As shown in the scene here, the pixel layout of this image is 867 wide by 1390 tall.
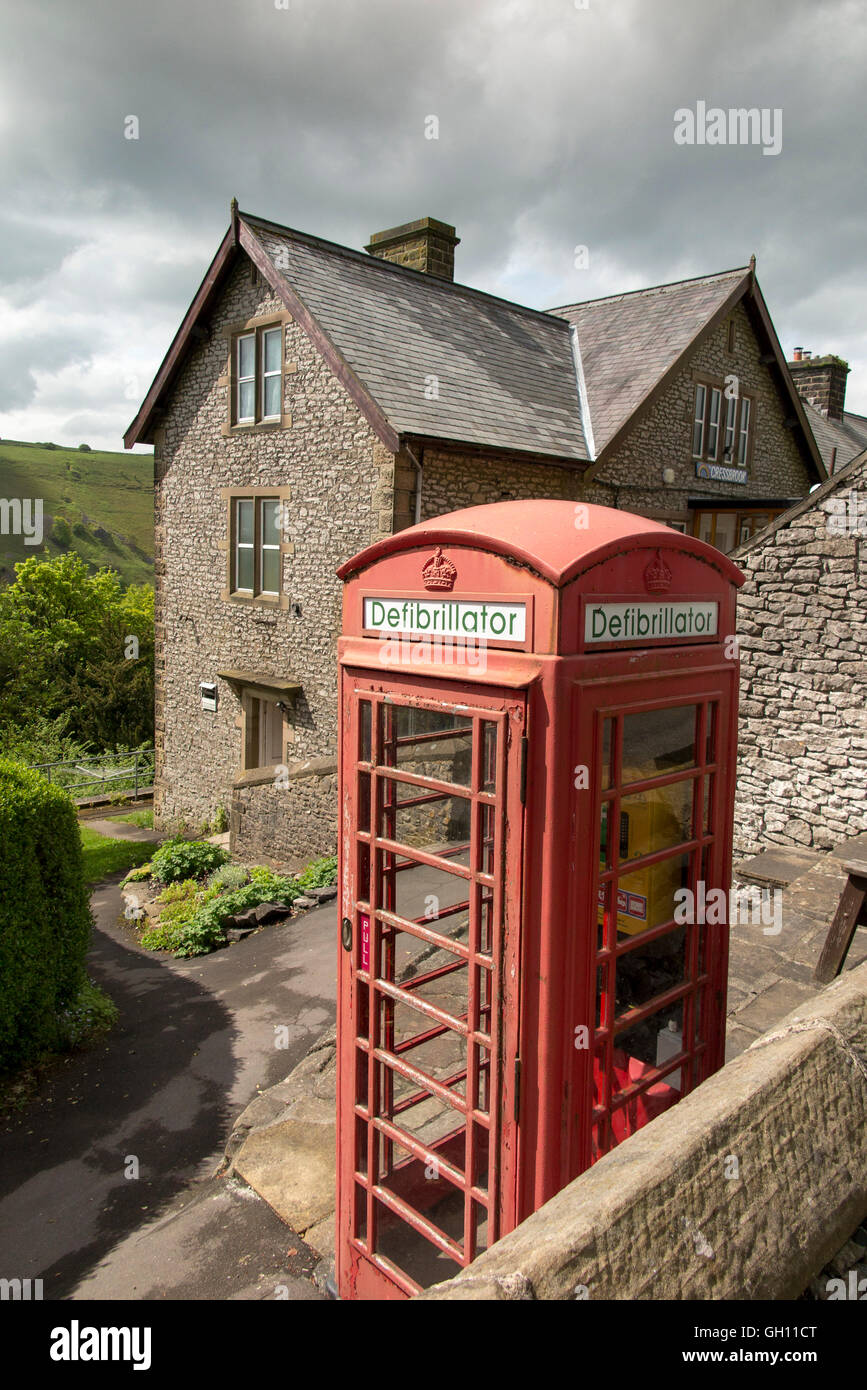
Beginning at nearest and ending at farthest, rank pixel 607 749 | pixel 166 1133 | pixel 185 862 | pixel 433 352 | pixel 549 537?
pixel 549 537 → pixel 607 749 → pixel 166 1133 → pixel 185 862 → pixel 433 352

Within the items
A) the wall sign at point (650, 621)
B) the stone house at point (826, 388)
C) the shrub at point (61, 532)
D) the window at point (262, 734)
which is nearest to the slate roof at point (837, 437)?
the stone house at point (826, 388)

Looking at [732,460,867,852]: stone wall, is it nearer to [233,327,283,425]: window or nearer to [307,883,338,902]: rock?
[307,883,338,902]: rock

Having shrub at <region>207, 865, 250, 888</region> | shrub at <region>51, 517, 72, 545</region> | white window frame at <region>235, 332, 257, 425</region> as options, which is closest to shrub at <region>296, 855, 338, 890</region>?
shrub at <region>207, 865, 250, 888</region>

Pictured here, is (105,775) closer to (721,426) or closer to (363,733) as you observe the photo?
(721,426)

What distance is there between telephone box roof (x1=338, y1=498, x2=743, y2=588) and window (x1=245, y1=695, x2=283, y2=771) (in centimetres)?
1372

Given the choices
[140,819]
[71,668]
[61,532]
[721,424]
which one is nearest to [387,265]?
[721,424]

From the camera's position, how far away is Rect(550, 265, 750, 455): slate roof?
53.7 ft

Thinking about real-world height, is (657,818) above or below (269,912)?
above

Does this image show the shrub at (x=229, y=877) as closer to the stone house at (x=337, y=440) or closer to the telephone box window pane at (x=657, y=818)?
the stone house at (x=337, y=440)

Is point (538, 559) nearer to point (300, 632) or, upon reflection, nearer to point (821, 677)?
point (821, 677)

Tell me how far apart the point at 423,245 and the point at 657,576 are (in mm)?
17921

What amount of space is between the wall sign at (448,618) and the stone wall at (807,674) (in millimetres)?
6185

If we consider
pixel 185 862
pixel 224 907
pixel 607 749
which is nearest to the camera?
pixel 607 749

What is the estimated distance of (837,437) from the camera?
87.5 ft
